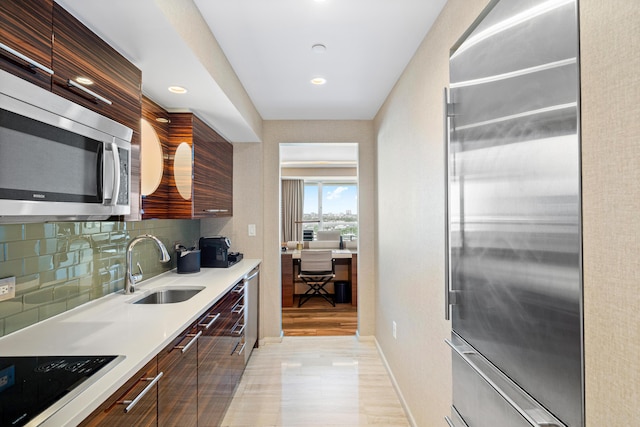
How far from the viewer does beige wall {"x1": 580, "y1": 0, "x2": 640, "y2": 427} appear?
0.70m

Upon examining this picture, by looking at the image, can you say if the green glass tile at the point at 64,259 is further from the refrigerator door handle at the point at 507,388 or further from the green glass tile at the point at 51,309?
the refrigerator door handle at the point at 507,388

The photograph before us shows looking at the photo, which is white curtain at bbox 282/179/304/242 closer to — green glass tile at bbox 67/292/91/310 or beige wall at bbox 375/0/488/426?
beige wall at bbox 375/0/488/426

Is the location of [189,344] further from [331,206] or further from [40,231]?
[331,206]

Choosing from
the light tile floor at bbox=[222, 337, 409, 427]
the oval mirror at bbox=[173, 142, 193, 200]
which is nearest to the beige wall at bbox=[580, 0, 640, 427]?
the light tile floor at bbox=[222, 337, 409, 427]

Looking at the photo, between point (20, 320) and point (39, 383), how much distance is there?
0.64 m

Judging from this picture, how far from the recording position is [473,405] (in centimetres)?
135

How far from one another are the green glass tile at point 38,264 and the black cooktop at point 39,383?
0.44 meters

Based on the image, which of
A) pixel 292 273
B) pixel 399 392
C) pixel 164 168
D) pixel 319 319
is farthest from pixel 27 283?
pixel 292 273

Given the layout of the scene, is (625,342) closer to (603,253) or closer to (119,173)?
(603,253)

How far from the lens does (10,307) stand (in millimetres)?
1370

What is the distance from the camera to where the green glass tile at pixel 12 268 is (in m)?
1.33

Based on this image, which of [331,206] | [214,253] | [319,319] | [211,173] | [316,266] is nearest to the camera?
[211,173]

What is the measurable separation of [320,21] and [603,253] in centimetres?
167

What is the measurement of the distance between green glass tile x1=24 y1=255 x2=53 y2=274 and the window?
21.6 feet
